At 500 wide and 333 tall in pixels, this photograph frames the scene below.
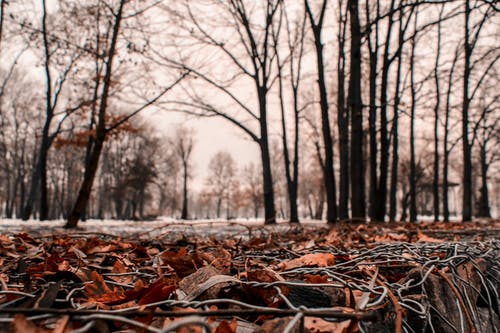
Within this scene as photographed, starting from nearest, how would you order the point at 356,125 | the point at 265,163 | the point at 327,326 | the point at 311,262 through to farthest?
1. the point at 327,326
2. the point at 311,262
3. the point at 356,125
4. the point at 265,163

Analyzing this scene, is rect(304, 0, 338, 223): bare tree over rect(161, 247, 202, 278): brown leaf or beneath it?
over

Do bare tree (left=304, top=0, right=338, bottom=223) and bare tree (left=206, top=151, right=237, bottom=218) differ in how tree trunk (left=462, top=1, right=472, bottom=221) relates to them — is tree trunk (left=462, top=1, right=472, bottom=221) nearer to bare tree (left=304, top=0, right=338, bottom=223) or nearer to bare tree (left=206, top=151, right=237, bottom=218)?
bare tree (left=304, top=0, right=338, bottom=223)

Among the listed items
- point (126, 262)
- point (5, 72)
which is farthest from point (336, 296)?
point (5, 72)

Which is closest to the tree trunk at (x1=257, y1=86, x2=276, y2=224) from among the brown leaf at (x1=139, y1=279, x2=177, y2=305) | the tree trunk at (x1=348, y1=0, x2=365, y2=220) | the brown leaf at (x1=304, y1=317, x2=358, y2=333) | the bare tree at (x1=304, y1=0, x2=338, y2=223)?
the bare tree at (x1=304, y1=0, x2=338, y2=223)

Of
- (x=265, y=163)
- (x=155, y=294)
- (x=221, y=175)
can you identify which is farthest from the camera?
(x=221, y=175)

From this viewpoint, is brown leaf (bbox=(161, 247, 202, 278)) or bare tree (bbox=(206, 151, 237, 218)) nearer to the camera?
brown leaf (bbox=(161, 247, 202, 278))

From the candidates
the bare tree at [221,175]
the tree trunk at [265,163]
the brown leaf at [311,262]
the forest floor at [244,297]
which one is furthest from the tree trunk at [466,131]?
the bare tree at [221,175]

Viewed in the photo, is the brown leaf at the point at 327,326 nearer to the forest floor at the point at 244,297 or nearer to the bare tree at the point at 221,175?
the forest floor at the point at 244,297

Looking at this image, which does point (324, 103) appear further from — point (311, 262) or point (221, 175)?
point (221, 175)

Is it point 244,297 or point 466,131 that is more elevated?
point 466,131

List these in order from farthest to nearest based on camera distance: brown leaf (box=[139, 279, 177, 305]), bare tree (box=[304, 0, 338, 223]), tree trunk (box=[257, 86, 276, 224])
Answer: tree trunk (box=[257, 86, 276, 224]) < bare tree (box=[304, 0, 338, 223]) < brown leaf (box=[139, 279, 177, 305])

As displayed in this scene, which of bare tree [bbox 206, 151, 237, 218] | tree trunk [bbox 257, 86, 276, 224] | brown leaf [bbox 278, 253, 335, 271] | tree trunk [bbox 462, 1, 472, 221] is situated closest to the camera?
brown leaf [bbox 278, 253, 335, 271]

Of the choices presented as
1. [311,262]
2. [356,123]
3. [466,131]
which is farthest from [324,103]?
[311,262]

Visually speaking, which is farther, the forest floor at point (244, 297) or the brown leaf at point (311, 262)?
the brown leaf at point (311, 262)
